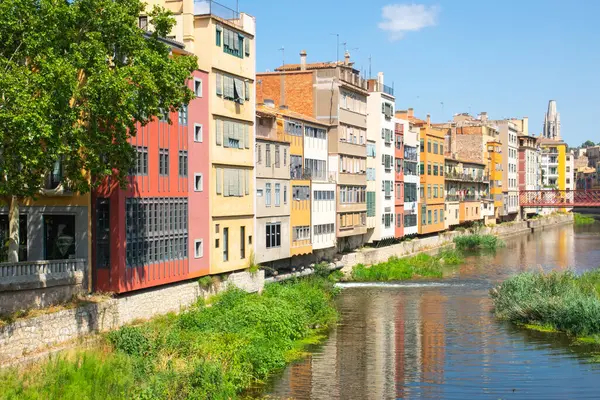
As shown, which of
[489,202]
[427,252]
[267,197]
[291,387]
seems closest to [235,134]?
[267,197]

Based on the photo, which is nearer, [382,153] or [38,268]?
[38,268]

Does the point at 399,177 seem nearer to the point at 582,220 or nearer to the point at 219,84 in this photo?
the point at 219,84

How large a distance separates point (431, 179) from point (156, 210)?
5352cm

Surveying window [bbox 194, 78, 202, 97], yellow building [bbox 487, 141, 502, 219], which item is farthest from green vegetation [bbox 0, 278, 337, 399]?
yellow building [bbox 487, 141, 502, 219]

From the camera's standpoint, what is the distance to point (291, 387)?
95.2ft

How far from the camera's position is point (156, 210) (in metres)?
35.5

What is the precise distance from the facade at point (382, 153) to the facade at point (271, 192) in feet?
62.8

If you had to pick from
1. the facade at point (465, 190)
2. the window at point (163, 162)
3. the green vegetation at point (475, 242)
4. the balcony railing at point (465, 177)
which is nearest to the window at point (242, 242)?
the window at point (163, 162)

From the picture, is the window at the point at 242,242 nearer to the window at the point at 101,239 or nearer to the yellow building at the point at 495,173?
the window at the point at 101,239

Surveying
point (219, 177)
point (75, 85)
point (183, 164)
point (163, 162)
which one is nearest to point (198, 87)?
point (183, 164)

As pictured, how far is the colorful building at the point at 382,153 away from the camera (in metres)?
69.2

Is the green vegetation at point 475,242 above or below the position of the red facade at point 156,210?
below

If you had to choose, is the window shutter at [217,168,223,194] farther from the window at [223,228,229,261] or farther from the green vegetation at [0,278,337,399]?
the green vegetation at [0,278,337,399]

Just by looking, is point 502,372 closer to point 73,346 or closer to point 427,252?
point 73,346
